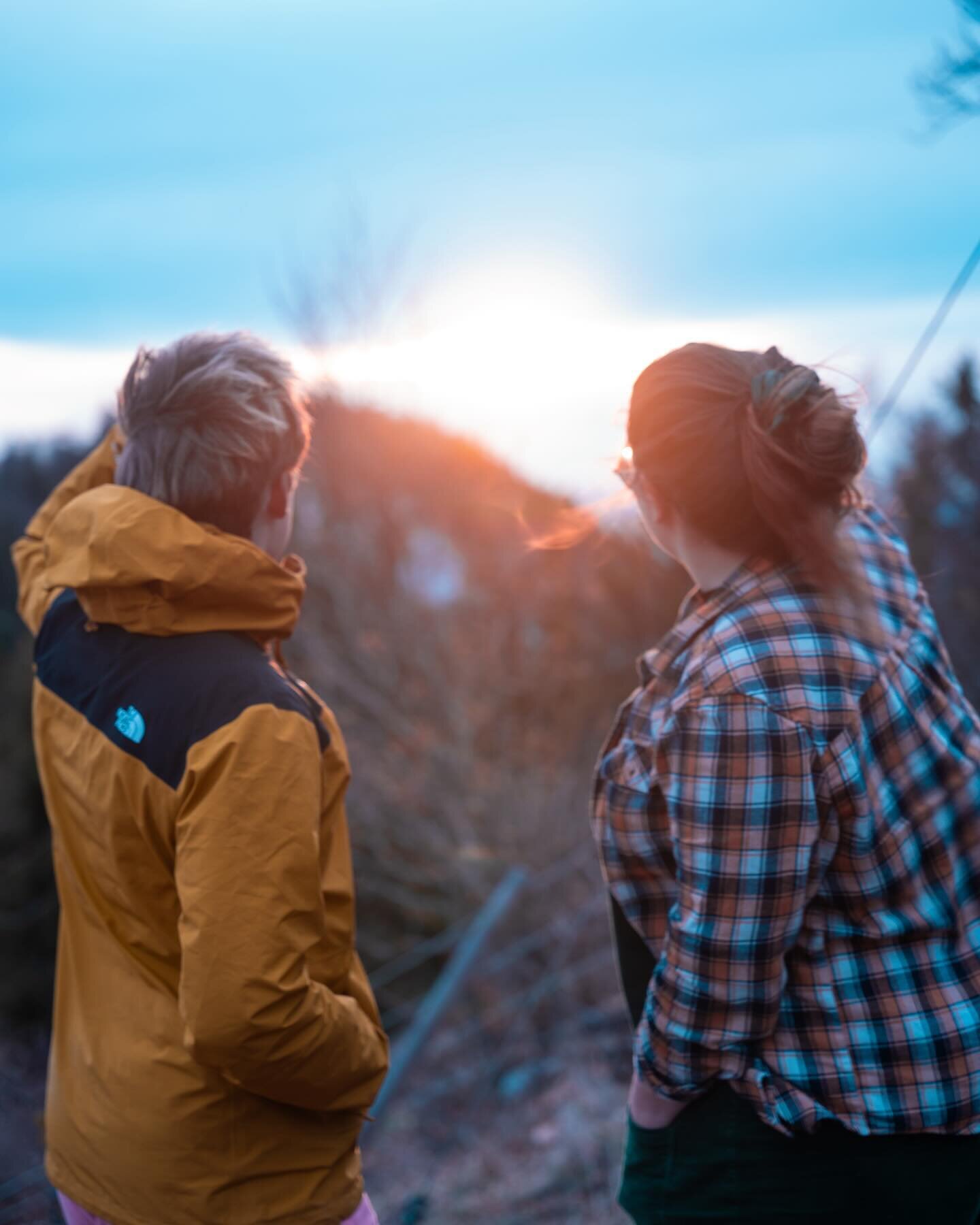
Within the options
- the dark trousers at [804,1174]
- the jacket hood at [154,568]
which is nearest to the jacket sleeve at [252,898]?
the jacket hood at [154,568]

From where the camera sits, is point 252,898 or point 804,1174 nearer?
point 252,898

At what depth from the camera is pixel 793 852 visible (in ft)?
4.21

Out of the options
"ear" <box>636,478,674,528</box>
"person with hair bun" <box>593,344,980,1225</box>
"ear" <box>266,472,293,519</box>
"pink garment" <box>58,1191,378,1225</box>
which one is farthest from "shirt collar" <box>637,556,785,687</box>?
"pink garment" <box>58,1191,378,1225</box>

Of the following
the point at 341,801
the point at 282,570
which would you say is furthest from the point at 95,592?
the point at 341,801

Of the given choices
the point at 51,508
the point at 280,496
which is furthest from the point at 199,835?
the point at 51,508

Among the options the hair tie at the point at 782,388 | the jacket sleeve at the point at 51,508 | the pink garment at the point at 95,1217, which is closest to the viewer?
the hair tie at the point at 782,388

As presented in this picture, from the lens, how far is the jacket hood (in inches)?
53.0

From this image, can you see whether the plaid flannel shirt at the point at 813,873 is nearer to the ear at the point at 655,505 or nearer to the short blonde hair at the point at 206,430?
the ear at the point at 655,505

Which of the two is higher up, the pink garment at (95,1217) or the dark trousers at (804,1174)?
the dark trousers at (804,1174)

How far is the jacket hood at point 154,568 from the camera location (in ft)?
4.42

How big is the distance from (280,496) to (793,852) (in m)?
0.87

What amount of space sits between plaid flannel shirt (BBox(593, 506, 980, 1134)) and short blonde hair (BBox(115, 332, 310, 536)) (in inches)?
26.0

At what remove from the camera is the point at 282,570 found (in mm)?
1474

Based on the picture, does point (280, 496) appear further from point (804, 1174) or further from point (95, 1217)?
point (804, 1174)
